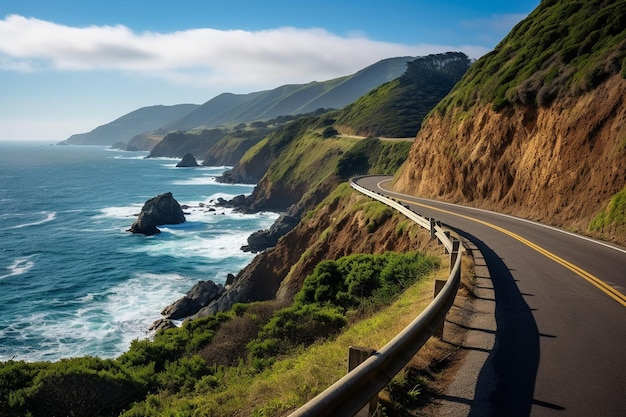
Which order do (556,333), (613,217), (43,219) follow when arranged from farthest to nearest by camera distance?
1. (43,219)
2. (613,217)
3. (556,333)

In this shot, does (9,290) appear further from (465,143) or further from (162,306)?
(465,143)

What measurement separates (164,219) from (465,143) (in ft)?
162

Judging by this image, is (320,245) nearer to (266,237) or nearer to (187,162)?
(266,237)

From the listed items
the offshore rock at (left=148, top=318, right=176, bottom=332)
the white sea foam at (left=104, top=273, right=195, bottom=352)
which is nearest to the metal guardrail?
the white sea foam at (left=104, top=273, right=195, bottom=352)

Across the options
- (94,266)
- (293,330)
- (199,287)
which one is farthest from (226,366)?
(94,266)

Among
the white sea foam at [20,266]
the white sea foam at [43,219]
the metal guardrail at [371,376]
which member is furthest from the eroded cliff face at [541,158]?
the white sea foam at [43,219]

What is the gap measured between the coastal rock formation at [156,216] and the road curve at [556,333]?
55399mm

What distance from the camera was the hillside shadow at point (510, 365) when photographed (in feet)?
17.1

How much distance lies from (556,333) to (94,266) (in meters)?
48.4

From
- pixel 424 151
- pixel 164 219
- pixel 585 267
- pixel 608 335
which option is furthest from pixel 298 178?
pixel 608 335

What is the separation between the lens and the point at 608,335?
7.90 m

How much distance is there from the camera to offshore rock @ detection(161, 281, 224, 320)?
3419 centimetres

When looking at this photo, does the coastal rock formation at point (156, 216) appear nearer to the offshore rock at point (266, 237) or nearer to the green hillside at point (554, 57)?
the offshore rock at point (266, 237)

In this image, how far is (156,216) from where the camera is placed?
219 ft
